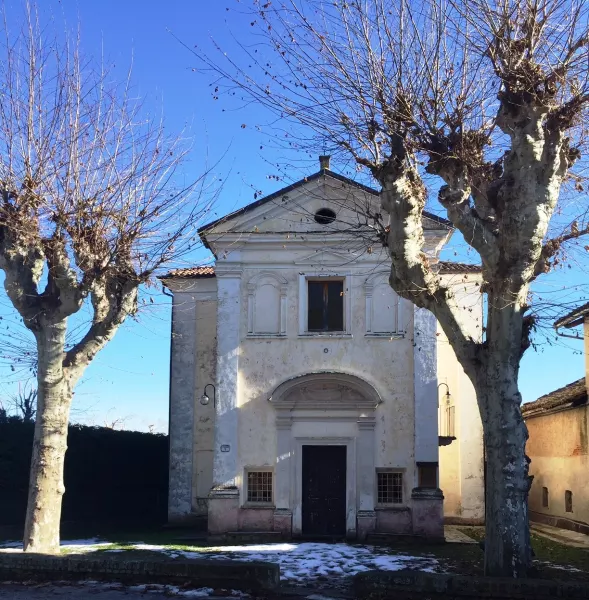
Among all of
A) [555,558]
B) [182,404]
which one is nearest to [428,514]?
[555,558]

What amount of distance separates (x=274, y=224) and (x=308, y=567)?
347 inches

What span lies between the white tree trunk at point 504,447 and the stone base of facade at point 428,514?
23.1ft

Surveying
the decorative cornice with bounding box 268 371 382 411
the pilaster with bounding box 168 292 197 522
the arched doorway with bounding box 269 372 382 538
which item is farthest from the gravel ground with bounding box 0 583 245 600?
the pilaster with bounding box 168 292 197 522

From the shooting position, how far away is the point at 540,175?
11016 mm

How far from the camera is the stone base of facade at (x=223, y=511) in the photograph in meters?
17.7

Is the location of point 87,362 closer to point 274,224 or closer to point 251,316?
point 251,316

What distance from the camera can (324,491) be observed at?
714 inches

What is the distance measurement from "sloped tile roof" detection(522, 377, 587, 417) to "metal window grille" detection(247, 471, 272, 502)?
8.20 metres

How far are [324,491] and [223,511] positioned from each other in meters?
2.41

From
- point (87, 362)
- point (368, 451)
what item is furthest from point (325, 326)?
point (87, 362)

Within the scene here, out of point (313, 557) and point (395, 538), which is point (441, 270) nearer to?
point (395, 538)

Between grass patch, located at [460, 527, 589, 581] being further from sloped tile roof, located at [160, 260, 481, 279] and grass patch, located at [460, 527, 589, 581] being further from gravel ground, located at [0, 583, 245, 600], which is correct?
sloped tile roof, located at [160, 260, 481, 279]

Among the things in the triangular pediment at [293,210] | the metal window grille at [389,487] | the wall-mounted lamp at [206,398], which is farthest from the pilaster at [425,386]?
the wall-mounted lamp at [206,398]

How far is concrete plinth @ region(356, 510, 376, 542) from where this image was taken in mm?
17531
